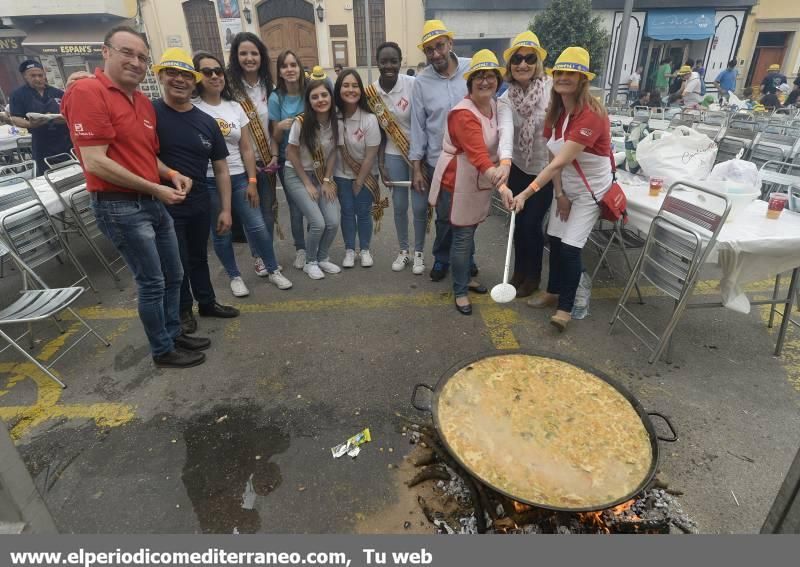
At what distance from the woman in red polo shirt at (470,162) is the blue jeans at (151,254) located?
2.07 metres

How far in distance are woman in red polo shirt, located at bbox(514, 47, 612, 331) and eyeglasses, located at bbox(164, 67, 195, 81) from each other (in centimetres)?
232

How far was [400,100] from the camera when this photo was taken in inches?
156

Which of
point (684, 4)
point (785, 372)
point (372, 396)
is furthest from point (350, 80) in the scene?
point (684, 4)

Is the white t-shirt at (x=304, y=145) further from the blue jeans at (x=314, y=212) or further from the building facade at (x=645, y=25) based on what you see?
the building facade at (x=645, y=25)

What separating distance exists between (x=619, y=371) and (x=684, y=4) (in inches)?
915

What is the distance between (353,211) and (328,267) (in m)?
0.65

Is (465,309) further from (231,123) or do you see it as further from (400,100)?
(231,123)

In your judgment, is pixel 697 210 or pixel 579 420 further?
pixel 697 210

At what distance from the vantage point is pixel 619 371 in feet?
10.1

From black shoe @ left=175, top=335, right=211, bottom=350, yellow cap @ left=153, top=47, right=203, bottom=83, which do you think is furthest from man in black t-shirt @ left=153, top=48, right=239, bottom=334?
black shoe @ left=175, top=335, right=211, bottom=350

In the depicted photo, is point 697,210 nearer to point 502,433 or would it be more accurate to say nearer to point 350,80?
point 502,433

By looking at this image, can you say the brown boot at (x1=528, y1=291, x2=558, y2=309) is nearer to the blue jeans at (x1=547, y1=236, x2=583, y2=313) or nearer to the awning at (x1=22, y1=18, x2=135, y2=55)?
the blue jeans at (x1=547, y1=236, x2=583, y2=313)

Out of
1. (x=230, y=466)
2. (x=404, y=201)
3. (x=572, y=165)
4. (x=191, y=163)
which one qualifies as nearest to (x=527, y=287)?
(x=572, y=165)

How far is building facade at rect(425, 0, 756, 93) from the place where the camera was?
18.8 m
